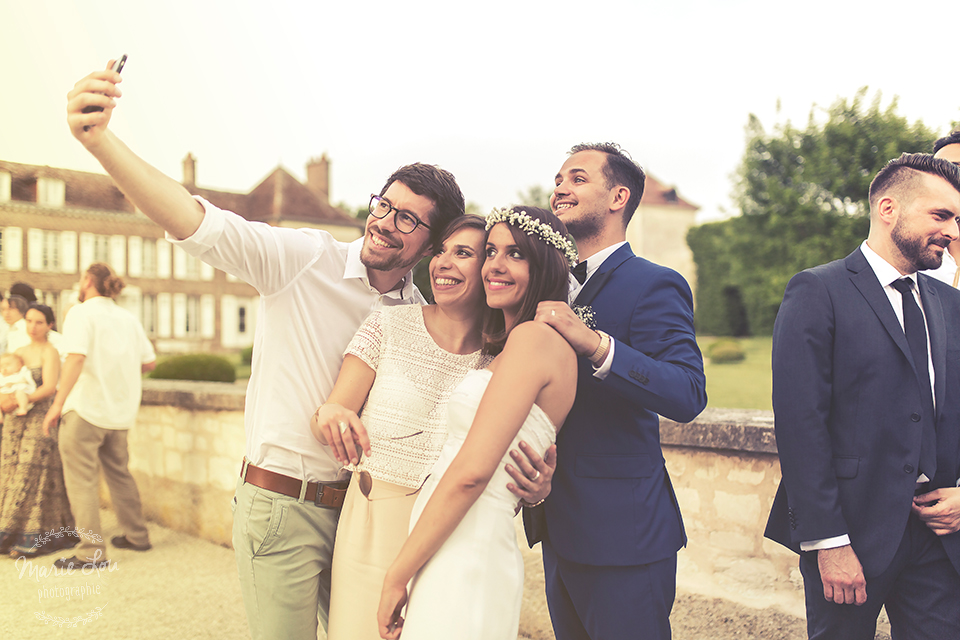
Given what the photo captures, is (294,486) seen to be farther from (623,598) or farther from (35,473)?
(35,473)

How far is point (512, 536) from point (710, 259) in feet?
108

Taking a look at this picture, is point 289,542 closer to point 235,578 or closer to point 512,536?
point 512,536

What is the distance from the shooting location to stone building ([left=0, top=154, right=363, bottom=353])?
5.53 m

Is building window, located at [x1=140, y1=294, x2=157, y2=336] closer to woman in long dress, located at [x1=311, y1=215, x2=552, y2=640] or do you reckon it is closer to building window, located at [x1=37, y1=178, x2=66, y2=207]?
building window, located at [x1=37, y1=178, x2=66, y2=207]

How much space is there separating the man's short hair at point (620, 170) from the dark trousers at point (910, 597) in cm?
153

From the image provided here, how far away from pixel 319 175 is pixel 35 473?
3388 cm

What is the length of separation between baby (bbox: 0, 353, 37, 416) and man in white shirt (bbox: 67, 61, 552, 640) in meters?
4.67

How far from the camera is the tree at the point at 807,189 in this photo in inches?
874

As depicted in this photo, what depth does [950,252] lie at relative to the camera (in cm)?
324

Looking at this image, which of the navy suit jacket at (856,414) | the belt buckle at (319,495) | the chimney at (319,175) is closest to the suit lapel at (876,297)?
the navy suit jacket at (856,414)

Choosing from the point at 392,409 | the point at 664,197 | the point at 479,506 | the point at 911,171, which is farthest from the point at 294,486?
the point at 664,197

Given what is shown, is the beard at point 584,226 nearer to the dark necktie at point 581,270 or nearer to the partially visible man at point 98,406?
the dark necktie at point 581,270

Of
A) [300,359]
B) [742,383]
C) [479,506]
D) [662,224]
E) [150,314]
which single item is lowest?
[150,314]

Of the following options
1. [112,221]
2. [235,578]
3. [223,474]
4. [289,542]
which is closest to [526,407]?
[289,542]
